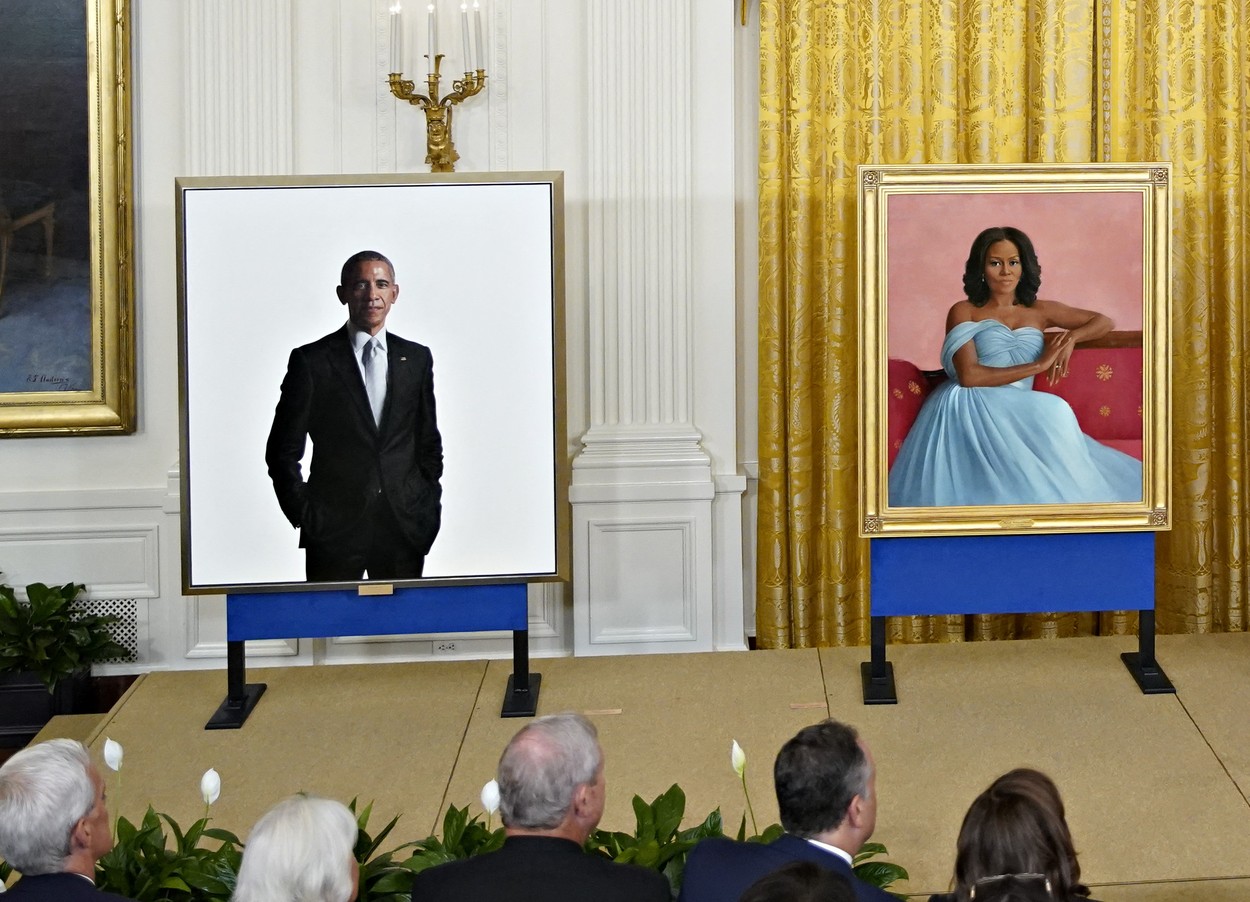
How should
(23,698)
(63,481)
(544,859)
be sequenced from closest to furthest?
(544,859) → (23,698) → (63,481)

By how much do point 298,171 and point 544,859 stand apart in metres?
4.31

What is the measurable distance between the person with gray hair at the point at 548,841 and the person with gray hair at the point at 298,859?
0.21 m

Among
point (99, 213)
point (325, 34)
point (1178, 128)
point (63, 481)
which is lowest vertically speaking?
point (63, 481)

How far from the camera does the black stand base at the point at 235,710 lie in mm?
5527

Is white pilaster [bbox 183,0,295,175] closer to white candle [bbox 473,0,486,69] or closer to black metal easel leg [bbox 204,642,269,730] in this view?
white candle [bbox 473,0,486,69]

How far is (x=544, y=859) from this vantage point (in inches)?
110

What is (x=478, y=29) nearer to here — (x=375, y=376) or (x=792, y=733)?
(x=375, y=376)

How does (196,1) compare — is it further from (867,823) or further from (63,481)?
(867,823)

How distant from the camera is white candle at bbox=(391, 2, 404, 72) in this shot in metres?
6.04

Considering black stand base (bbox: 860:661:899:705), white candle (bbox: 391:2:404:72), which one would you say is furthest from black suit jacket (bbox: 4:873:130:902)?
white candle (bbox: 391:2:404:72)

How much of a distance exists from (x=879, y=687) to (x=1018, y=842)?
316cm

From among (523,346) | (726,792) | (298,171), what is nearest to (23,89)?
(298,171)

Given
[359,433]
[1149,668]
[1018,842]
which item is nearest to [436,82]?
[359,433]

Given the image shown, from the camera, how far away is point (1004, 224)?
18.0ft
